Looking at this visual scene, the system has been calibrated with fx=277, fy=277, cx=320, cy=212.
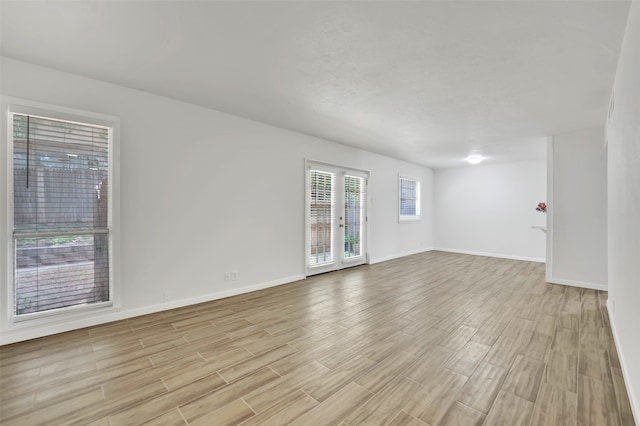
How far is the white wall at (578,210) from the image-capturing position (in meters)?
4.42

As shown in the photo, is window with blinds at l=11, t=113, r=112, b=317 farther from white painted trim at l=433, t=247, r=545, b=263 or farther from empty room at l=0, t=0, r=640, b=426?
white painted trim at l=433, t=247, r=545, b=263

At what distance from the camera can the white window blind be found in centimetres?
523

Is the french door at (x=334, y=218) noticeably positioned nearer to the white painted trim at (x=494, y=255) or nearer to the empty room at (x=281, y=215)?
the empty room at (x=281, y=215)

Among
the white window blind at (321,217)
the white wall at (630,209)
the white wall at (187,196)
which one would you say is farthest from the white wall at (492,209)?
the white wall at (630,209)

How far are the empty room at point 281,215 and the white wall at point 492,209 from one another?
2.40 meters

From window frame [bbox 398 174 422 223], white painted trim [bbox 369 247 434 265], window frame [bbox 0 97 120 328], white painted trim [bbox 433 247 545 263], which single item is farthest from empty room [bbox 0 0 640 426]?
window frame [bbox 398 174 422 223]

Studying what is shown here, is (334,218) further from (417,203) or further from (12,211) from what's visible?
(12,211)

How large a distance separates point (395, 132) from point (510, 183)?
4662 mm

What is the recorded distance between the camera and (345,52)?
237 cm

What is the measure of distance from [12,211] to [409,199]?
304 inches

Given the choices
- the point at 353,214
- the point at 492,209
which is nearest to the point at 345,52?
the point at 353,214

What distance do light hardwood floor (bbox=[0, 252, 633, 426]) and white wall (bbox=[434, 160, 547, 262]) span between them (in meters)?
3.73

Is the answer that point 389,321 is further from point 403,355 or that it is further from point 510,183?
point 510,183

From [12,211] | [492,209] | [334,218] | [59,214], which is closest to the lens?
[12,211]
